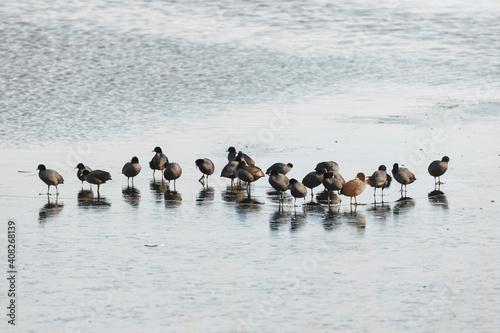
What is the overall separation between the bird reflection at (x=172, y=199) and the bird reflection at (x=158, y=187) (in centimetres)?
20

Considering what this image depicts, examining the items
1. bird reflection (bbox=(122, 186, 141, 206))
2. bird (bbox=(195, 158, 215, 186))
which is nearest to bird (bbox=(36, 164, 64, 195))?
bird reflection (bbox=(122, 186, 141, 206))

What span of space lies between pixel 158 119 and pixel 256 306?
2011 centimetres

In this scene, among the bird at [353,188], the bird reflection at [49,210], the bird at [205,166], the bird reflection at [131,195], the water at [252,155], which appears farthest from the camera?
the bird at [205,166]

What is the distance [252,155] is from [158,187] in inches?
174

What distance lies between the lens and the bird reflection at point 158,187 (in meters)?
21.1

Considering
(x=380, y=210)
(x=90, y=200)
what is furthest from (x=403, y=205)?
(x=90, y=200)

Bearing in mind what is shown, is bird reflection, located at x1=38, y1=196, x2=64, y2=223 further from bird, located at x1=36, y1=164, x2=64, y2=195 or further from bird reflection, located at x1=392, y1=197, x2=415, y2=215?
bird reflection, located at x1=392, y1=197, x2=415, y2=215

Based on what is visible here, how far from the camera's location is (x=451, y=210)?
729 inches

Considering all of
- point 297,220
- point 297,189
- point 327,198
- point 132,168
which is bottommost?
point 297,220

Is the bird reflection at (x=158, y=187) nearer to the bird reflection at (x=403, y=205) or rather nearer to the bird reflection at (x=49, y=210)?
the bird reflection at (x=49, y=210)

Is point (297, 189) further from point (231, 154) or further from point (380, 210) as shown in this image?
point (231, 154)

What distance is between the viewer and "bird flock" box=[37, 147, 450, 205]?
19.5 metres

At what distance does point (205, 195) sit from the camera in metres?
20.9

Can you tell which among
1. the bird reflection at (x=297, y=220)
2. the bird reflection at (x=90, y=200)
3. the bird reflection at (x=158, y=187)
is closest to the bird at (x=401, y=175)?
the bird reflection at (x=297, y=220)
